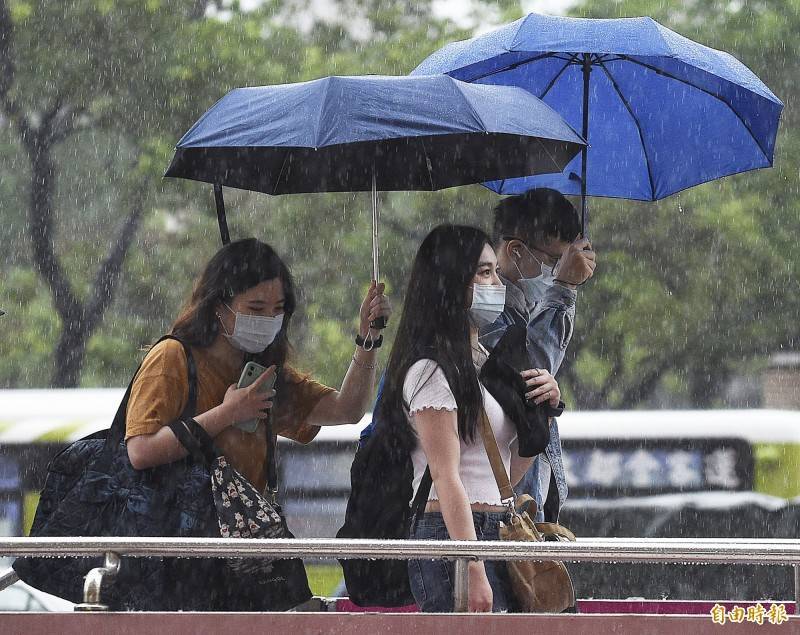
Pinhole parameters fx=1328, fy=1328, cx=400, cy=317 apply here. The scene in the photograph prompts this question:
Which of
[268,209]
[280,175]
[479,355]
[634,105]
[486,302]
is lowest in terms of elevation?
[479,355]

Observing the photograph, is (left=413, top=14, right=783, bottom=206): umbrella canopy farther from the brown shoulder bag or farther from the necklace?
the brown shoulder bag

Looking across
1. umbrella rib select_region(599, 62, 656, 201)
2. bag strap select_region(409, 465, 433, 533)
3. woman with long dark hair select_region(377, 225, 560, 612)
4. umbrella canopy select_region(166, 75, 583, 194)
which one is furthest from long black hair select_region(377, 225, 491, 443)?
umbrella rib select_region(599, 62, 656, 201)

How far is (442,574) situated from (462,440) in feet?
1.16

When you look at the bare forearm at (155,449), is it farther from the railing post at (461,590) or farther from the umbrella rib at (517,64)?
the umbrella rib at (517,64)

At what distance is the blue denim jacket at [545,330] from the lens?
158 inches

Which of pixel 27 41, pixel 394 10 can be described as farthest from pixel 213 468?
pixel 394 10

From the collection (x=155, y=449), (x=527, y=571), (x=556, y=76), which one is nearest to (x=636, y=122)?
(x=556, y=76)

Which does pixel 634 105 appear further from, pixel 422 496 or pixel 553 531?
pixel 422 496

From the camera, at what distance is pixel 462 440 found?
3512 millimetres

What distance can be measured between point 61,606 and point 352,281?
906 cm

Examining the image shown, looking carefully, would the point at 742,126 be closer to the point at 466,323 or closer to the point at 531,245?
the point at 531,245

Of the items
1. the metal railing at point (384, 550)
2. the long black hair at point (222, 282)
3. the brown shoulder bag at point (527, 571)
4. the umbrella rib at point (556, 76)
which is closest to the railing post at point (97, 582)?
the metal railing at point (384, 550)

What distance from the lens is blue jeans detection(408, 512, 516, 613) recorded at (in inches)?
134

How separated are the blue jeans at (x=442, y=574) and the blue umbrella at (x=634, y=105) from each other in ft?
4.94
